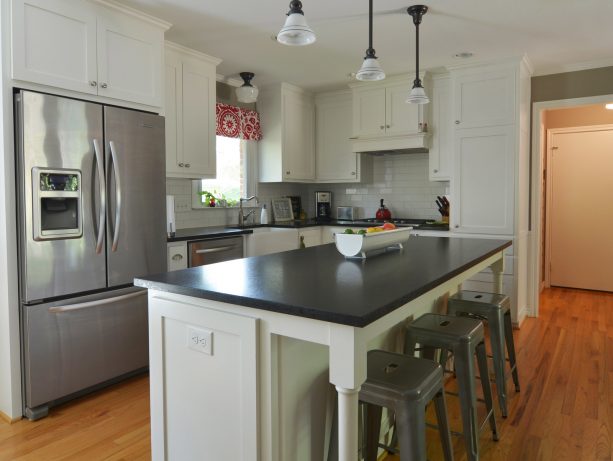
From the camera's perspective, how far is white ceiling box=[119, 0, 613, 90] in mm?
3000

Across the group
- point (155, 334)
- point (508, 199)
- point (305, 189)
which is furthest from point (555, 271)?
point (155, 334)

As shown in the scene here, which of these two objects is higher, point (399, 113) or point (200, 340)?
point (399, 113)

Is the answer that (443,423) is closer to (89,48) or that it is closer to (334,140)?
(89,48)

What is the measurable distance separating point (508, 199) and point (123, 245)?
3.25m

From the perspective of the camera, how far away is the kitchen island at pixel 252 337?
1.31m

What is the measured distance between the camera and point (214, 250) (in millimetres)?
3725

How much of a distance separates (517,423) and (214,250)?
2.40 m

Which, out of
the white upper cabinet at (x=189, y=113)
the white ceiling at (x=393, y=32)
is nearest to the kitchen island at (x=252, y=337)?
the white ceiling at (x=393, y=32)

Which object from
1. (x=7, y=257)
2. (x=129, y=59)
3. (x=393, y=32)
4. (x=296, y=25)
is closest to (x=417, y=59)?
(x=393, y=32)

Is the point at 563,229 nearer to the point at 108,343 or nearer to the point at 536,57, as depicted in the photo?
the point at 536,57

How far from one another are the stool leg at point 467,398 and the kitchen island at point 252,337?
1.14 feet

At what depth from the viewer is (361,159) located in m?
5.26

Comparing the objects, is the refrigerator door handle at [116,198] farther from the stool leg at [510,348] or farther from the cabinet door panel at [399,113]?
the cabinet door panel at [399,113]

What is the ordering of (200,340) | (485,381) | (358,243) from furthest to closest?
(485,381) < (358,243) < (200,340)
